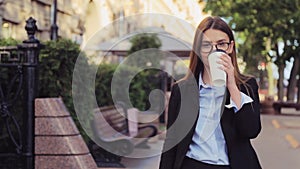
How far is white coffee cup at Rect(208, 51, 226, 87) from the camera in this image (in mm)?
2638

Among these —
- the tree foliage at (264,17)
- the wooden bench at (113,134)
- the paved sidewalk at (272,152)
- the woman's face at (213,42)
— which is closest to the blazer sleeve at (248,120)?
the woman's face at (213,42)

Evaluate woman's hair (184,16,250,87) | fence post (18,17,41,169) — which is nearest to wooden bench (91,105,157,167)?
fence post (18,17,41,169)

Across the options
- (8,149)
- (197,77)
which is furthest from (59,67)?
(197,77)

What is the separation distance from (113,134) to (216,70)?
22.3 ft

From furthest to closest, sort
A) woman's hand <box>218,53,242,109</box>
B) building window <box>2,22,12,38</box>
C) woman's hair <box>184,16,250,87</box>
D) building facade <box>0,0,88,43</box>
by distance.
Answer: building facade <box>0,0,88,43</box>, building window <box>2,22,12,38</box>, woman's hair <box>184,16,250,87</box>, woman's hand <box>218,53,242,109</box>

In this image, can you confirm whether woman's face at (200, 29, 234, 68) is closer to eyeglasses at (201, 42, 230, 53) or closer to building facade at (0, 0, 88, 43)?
eyeglasses at (201, 42, 230, 53)

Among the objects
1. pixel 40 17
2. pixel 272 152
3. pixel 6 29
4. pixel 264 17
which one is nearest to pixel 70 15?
pixel 40 17

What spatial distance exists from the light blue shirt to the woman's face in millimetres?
178

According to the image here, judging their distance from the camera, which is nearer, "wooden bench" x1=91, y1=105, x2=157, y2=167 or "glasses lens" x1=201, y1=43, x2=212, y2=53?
"glasses lens" x1=201, y1=43, x2=212, y2=53

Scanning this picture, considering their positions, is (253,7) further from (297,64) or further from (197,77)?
(197,77)

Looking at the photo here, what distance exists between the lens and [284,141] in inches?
581

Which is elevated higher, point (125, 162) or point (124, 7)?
point (124, 7)

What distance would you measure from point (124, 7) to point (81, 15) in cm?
720

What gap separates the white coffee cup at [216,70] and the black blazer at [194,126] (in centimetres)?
15
